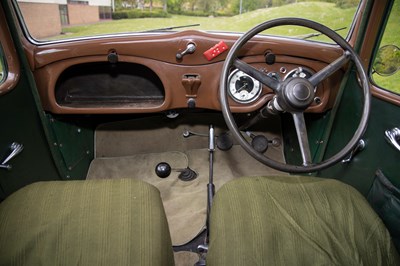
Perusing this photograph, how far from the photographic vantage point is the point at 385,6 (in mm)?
1343

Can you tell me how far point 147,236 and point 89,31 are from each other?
1.09m

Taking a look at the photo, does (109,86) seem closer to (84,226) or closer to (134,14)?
(134,14)

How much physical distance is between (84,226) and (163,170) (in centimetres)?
110

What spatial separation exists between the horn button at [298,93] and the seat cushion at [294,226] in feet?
1.06

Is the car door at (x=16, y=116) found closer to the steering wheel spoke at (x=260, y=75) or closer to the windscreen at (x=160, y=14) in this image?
the windscreen at (x=160, y=14)

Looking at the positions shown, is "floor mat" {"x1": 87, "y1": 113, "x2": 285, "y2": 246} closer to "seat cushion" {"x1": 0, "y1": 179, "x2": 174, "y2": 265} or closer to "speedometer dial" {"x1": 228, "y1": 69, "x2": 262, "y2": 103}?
"speedometer dial" {"x1": 228, "y1": 69, "x2": 262, "y2": 103}

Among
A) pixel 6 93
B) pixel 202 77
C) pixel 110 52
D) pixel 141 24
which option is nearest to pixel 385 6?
pixel 202 77

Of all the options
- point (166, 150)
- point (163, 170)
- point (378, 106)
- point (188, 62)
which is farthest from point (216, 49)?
point (166, 150)

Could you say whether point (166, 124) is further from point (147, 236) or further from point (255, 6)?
point (147, 236)

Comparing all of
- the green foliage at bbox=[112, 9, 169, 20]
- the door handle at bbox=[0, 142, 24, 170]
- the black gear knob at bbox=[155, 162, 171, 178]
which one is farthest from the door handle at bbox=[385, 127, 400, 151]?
the door handle at bbox=[0, 142, 24, 170]

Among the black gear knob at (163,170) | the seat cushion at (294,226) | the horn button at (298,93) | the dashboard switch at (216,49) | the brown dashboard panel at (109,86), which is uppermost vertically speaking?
the dashboard switch at (216,49)

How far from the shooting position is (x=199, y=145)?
236cm

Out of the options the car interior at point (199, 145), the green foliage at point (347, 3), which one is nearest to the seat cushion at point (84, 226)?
the car interior at point (199, 145)

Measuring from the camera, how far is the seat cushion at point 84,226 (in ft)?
2.88
